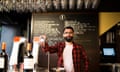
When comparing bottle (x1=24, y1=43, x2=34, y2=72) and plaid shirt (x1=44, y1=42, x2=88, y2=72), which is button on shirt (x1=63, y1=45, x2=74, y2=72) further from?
A: bottle (x1=24, y1=43, x2=34, y2=72)

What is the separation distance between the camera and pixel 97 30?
4.57 m

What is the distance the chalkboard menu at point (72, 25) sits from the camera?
4555 millimetres

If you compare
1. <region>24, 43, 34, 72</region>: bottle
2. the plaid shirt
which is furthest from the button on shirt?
<region>24, 43, 34, 72</region>: bottle

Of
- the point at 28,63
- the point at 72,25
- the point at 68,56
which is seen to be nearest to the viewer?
the point at 28,63

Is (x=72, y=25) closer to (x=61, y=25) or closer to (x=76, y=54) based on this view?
(x=61, y=25)

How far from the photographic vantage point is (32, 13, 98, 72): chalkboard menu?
4.55 meters

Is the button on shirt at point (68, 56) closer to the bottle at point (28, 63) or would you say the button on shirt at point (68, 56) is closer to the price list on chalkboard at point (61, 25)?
the bottle at point (28, 63)

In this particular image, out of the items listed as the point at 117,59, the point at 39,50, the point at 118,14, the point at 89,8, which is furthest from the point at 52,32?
the point at 39,50

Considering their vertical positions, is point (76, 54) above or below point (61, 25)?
below

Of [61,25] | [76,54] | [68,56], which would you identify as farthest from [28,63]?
[61,25]

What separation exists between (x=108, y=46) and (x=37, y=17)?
2056mm

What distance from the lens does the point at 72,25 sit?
15.1ft

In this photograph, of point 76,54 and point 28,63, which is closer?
point 28,63

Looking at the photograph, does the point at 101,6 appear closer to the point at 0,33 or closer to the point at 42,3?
the point at 42,3
